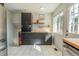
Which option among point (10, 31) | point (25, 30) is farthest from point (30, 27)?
point (10, 31)

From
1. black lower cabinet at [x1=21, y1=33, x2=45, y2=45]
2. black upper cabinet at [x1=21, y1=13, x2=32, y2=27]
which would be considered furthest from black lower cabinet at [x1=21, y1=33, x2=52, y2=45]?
black upper cabinet at [x1=21, y1=13, x2=32, y2=27]

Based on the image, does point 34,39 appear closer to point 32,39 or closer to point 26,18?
point 32,39

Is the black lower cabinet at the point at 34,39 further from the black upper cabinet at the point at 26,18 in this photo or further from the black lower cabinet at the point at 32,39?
the black upper cabinet at the point at 26,18

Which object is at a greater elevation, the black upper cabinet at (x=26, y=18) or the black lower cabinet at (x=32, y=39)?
the black upper cabinet at (x=26, y=18)

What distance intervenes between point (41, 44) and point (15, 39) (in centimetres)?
116

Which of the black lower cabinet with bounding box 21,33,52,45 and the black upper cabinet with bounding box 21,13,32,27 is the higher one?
the black upper cabinet with bounding box 21,13,32,27

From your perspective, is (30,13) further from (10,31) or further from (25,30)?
(10,31)

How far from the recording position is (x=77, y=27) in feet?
8.43

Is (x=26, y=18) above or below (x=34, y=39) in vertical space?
above

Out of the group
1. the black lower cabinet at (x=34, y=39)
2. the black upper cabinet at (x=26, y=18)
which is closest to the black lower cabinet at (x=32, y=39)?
the black lower cabinet at (x=34, y=39)

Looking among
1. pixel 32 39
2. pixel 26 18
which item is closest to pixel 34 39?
pixel 32 39

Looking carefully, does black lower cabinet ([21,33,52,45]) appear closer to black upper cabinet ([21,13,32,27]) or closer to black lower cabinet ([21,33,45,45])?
black lower cabinet ([21,33,45,45])

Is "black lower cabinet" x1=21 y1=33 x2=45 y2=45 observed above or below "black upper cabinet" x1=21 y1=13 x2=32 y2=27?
below

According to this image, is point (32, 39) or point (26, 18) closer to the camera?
point (26, 18)
